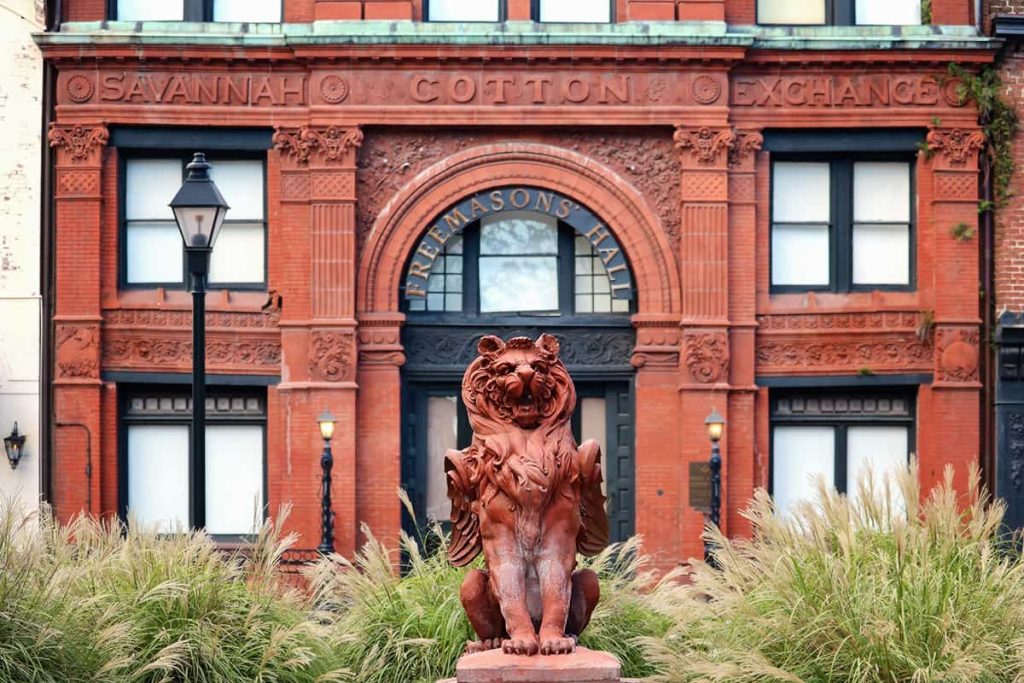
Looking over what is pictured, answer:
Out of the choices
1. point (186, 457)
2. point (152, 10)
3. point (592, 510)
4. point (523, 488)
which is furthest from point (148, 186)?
point (523, 488)

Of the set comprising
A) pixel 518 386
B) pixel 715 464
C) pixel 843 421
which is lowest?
pixel 715 464

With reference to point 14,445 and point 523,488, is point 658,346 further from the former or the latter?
point 523,488

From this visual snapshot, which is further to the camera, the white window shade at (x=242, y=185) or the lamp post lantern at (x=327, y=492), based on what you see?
the white window shade at (x=242, y=185)

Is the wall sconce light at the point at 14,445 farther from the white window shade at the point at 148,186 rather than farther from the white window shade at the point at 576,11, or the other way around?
the white window shade at the point at 576,11

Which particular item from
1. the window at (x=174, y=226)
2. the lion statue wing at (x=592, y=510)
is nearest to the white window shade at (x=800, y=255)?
the window at (x=174, y=226)

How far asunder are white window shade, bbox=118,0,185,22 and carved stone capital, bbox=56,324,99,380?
478cm

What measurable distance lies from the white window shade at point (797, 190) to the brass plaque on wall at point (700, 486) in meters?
4.09

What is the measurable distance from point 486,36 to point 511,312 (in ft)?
13.8

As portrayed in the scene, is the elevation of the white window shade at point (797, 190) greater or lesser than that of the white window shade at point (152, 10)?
lesser

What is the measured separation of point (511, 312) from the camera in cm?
3117

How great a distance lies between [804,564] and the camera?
52.8 feet

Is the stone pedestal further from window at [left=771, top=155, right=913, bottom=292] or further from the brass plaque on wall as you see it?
window at [left=771, top=155, right=913, bottom=292]

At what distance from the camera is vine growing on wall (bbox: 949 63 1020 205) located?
3045 centimetres

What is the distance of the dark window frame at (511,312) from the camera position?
31.0 m
